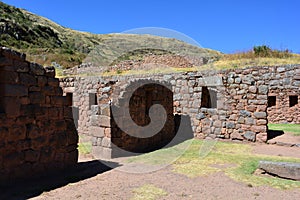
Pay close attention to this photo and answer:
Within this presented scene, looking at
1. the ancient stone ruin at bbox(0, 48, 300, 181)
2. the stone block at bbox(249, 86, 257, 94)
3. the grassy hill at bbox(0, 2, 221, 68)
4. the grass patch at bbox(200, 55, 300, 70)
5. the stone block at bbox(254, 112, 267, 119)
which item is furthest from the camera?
the grassy hill at bbox(0, 2, 221, 68)

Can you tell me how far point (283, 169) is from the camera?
5527mm

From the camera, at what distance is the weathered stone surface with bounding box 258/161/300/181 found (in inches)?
212

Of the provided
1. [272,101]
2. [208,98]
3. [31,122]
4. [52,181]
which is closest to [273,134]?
[208,98]

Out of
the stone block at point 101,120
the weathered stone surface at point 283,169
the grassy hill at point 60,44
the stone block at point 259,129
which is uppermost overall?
the grassy hill at point 60,44

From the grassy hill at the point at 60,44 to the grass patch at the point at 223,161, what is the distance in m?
16.9

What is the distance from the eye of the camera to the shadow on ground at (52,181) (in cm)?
453

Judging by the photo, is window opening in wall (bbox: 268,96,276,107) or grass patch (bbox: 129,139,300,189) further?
window opening in wall (bbox: 268,96,276,107)

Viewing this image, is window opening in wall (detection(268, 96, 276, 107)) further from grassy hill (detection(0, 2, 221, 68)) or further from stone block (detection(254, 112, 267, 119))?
grassy hill (detection(0, 2, 221, 68))

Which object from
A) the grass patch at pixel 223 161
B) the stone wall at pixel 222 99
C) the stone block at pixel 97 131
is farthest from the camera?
the stone wall at pixel 222 99


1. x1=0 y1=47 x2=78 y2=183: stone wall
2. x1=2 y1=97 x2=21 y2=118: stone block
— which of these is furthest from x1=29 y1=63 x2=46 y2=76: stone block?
x1=2 y1=97 x2=21 y2=118: stone block

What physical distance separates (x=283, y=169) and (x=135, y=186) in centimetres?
310

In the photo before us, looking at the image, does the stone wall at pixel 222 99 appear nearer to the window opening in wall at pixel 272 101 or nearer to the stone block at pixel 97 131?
the stone block at pixel 97 131

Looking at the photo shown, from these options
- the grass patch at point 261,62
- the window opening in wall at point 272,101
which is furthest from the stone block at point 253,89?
the window opening in wall at point 272,101

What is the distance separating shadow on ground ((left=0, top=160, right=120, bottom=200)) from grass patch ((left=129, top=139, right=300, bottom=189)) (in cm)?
117
